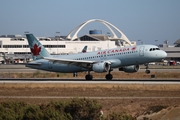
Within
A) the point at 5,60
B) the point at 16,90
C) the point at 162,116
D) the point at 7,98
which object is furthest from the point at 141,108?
the point at 5,60

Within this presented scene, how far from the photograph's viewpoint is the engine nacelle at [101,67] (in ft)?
182

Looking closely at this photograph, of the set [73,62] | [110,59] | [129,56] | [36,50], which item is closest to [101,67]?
[110,59]

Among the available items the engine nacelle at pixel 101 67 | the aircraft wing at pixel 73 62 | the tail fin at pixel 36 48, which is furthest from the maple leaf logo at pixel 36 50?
the engine nacelle at pixel 101 67

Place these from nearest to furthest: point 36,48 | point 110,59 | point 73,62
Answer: point 110,59 < point 73,62 < point 36,48

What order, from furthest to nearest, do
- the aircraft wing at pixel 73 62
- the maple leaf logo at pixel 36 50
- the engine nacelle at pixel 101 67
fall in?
the maple leaf logo at pixel 36 50 → the aircraft wing at pixel 73 62 → the engine nacelle at pixel 101 67

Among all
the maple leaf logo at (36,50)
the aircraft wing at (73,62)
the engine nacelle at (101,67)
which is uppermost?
the maple leaf logo at (36,50)

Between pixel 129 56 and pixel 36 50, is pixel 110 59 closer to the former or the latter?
pixel 129 56

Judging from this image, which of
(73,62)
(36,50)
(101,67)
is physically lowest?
(101,67)

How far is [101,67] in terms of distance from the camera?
5559 cm

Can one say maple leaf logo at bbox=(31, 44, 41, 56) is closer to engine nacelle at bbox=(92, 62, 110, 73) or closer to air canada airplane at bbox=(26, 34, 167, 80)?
air canada airplane at bbox=(26, 34, 167, 80)

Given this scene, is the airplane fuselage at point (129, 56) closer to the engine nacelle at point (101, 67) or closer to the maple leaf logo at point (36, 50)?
the engine nacelle at point (101, 67)

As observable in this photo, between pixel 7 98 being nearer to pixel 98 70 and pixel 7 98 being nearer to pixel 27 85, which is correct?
pixel 27 85

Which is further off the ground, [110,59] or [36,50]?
[36,50]

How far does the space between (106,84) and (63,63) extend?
12.5 m
